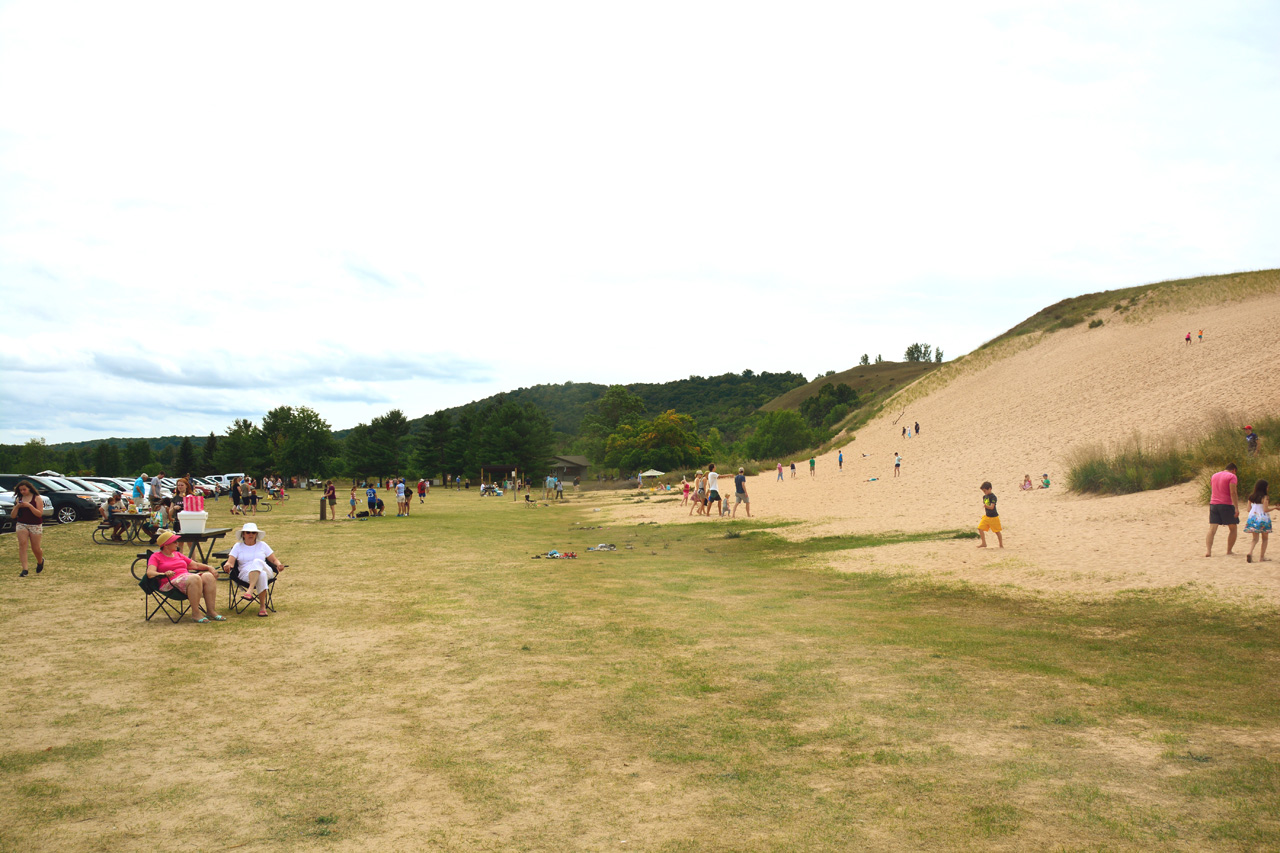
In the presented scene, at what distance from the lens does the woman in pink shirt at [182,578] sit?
32.8 feet

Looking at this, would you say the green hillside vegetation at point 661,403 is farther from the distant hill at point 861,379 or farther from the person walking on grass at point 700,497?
the person walking on grass at point 700,497

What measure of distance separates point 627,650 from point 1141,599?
798cm

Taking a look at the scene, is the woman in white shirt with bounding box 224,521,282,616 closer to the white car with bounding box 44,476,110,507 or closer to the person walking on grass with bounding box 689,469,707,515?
the white car with bounding box 44,476,110,507

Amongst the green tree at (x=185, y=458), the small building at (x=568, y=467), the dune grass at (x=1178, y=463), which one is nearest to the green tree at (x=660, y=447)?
the small building at (x=568, y=467)

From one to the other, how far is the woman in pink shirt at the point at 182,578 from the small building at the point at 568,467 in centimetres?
8289

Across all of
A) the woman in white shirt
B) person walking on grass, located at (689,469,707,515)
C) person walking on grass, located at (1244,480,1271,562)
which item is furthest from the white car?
person walking on grass, located at (1244,480,1271,562)

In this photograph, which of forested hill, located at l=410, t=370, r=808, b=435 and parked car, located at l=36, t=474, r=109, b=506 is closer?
parked car, located at l=36, t=474, r=109, b=506

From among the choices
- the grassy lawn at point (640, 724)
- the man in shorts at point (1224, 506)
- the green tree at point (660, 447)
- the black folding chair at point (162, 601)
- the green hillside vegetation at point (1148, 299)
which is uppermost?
the green hillside vegetation at point (1148, 299)

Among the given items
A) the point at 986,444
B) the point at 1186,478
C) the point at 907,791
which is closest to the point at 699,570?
the point at 907,791

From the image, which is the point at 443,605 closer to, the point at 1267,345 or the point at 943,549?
the point at 943,549

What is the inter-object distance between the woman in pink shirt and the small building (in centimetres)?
8289

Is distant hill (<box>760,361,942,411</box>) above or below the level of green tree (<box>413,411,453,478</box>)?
above

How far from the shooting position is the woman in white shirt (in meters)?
10.7

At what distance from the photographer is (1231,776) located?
5.03 meters
